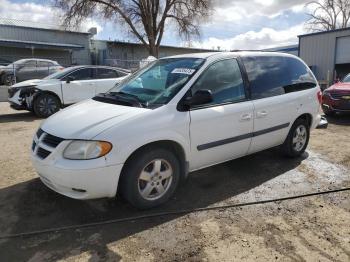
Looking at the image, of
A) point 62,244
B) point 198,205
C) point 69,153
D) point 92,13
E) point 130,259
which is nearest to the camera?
point 130,259

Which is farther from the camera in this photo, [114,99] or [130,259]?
[114,99]

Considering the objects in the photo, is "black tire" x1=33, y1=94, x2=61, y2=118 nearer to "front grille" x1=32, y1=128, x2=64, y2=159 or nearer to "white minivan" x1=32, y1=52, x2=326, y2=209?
"white minivan" x1=32, y1=52, x2=326, y2=209

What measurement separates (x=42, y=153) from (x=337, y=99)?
868 centimetres

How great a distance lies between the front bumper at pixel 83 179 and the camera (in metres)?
3.44

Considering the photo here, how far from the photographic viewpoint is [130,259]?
3.05 metres

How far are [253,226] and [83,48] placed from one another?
102 ft

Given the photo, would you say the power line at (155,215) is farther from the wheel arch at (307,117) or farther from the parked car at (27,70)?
the parked car at (27,70)

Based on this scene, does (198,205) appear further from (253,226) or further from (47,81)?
(47,81)

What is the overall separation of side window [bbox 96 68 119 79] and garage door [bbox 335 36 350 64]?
17815mm

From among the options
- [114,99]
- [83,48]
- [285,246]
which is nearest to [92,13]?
[83,48]

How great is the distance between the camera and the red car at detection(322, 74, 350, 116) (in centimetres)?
977

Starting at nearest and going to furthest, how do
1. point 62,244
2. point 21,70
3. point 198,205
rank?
1. point 62,244
2. point 198,205
3. point 21,70

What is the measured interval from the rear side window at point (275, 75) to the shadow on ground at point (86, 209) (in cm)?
116

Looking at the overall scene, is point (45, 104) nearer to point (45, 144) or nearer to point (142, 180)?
point (45, 144)
